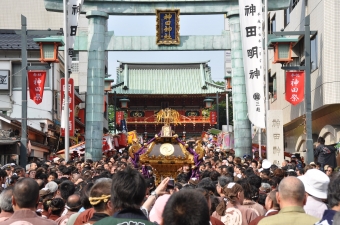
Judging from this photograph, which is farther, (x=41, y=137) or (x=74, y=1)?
(x=41, y=137)

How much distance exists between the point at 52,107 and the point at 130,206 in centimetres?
3333

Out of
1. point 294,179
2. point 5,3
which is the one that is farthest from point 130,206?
point 5,3

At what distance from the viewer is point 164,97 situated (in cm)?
6091

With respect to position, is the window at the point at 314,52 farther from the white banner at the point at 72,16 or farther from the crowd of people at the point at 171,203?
the crowd of people at the point at 171,203

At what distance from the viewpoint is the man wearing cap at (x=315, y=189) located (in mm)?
6414

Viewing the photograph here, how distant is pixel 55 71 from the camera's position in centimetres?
3806

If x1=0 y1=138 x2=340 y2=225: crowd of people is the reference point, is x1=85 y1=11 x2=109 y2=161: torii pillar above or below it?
above

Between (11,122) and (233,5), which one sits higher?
(233,5)

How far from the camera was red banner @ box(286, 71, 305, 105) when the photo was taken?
23344 millimetres

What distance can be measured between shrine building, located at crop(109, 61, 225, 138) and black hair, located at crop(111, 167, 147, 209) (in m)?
53.0

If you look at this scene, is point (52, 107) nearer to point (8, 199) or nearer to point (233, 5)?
point (233, 5)

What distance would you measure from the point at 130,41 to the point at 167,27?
1.56 m

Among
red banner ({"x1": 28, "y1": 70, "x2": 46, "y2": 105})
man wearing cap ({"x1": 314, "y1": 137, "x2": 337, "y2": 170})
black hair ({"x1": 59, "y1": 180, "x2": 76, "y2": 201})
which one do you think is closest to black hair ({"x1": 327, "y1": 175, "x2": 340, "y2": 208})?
black hair ({"x1": 59, "y1": 180, "x2": 76, "y2": 201})

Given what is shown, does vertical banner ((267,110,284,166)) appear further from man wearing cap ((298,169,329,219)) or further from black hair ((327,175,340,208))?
black hair ((327,175,340,208))
